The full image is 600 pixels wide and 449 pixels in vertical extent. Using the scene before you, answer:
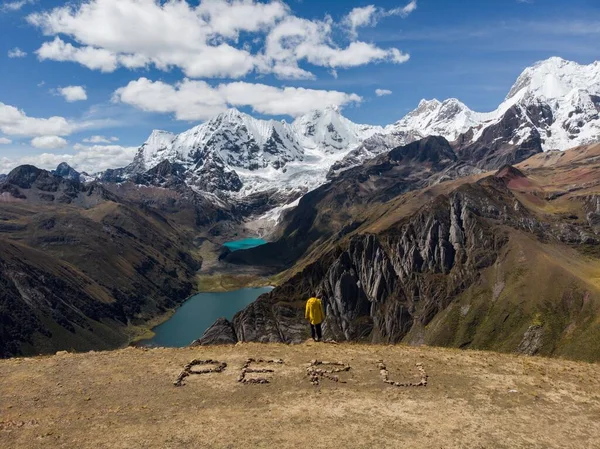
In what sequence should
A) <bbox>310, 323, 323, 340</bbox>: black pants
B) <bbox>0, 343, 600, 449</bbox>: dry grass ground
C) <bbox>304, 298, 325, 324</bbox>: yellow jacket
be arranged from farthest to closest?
1. <bbox>310, 323, 323, 340</bbox>: black pants
2. <bbox>304, 298, 325, 324</bbox>: yellow jacket
3. <bbox>0, 343, 600, 449</bbox>: dry grass ground

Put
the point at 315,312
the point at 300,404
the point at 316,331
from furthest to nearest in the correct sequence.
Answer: the point at 316,331
the point at 315,312
the point at 300,404

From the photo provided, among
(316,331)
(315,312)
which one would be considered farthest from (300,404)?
(316,331)

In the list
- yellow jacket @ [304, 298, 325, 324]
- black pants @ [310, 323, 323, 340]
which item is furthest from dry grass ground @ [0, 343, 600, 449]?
black pants @ [310, 323, 323, 340]

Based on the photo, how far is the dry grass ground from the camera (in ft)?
92.7

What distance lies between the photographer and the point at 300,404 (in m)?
32.5

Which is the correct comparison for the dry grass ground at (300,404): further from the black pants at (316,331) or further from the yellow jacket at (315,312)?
the black pants at (316,331)

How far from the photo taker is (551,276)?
194m

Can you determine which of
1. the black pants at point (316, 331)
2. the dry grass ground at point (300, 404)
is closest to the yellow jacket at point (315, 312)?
the black pants at point (316, 331)

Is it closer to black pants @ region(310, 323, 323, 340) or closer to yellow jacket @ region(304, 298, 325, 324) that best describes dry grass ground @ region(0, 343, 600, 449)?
yellow jacket @ region(304, 298, 325, 324)

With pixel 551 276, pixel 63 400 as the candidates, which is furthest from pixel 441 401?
pixel 551 276

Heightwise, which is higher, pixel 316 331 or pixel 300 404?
pixel 316 331

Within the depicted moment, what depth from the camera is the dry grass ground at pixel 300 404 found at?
2825 cm

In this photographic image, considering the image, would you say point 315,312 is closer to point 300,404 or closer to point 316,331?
point 316,331

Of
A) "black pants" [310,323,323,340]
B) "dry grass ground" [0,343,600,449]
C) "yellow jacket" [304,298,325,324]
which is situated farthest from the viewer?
"black pants" [310,323,323,340]
